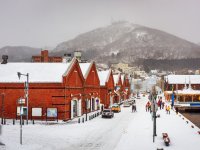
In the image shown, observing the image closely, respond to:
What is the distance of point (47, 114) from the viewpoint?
43.8 meters

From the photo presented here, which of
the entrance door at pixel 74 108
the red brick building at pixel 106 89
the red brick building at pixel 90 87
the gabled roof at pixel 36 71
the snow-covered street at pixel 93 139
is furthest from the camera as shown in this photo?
the red brick building at pixel 106 89

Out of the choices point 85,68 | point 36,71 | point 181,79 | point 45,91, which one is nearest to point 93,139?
point 45,91

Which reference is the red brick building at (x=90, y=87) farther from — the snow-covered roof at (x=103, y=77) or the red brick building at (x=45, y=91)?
the red brick building at (x=45, y=91)

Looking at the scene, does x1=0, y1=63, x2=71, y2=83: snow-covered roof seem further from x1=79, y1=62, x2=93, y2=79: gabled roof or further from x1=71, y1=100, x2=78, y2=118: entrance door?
x1=79, y1=62, x2=93, y2=79: gabled roof

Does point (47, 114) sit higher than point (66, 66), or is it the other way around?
point (66, 66)

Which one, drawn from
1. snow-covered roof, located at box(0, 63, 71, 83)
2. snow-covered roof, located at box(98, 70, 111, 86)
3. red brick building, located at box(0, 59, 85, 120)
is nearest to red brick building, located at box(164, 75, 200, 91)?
snow-covered roof, located at box(98, 70, 111, 86)

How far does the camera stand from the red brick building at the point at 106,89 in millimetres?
73688

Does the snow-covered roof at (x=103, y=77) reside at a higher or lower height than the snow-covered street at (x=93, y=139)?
higher

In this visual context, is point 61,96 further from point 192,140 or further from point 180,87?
point 180,87

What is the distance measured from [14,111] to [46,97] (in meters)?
4.98

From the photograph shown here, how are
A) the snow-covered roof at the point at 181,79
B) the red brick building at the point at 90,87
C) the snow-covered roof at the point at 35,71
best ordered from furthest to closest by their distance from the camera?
the snow-covered roof at the point at 181,79
the red brick building at the point at 90,87
the snow-covered roof at the point at 35,71

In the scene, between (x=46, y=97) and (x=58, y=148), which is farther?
(x=46, y=97)

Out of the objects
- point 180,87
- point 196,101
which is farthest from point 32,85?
point 180,87

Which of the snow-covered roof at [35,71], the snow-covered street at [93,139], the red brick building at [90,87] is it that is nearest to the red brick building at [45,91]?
the snow-covered roof at [35,71]
